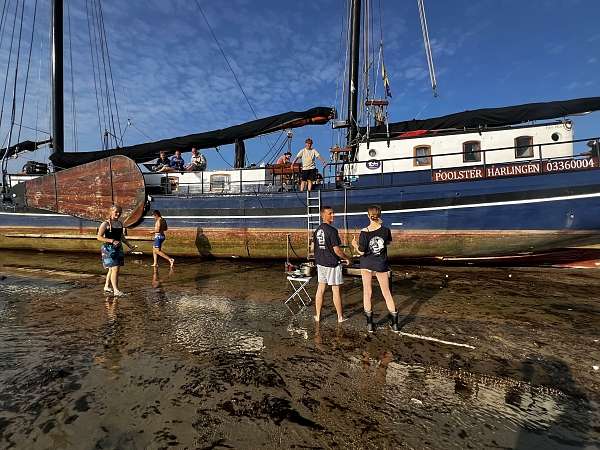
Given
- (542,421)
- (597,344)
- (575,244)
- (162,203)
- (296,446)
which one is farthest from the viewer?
(162,203)

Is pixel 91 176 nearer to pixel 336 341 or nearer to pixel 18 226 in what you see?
pixel 18 226

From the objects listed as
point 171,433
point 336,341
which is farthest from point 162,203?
point 171,433

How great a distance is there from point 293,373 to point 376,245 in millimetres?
2252

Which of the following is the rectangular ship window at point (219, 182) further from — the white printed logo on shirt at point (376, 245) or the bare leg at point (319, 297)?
the white printed logo on shirt at point (376, 245)

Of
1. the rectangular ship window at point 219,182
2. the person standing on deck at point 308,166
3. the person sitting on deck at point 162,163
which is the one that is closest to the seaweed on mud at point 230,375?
the person standing on deck at point 308,166

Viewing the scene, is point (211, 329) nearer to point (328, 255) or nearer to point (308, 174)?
point (328, 255)

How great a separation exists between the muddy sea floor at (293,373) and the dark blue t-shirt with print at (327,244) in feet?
3.37

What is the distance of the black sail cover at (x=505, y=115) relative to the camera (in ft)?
34.6

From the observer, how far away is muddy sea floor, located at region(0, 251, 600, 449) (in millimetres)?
2709

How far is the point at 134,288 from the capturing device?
26.9 ft

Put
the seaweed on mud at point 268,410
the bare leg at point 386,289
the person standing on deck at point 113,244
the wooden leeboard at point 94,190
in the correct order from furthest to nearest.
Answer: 1. the wooden leeboard at point 94,190
2. the person standing on deck at point 113,244
3. the bare leg at point 386,289
4. the seaweed on mud at point 268,410

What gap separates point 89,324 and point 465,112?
12.3 metres

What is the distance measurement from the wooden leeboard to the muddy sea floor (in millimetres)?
7101

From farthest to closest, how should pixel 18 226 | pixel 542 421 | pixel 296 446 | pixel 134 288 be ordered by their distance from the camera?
pixel 18 226 → pixel 134 288 → pixel 542 421 → pixel 296 446
